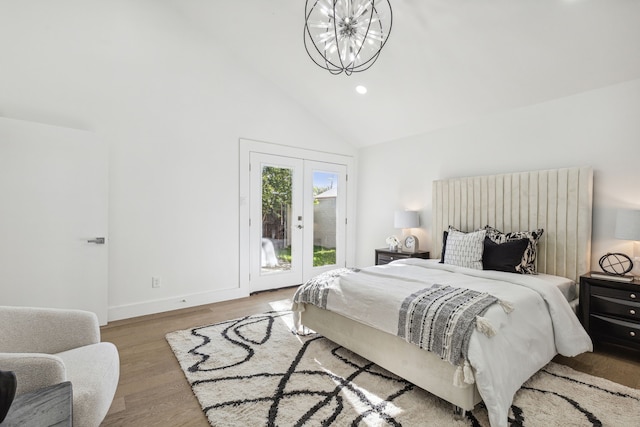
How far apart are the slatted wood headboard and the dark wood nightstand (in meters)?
0.56

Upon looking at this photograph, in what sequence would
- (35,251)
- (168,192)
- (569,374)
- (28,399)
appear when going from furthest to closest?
(168,192), (35,251), (569,374), (28,399)

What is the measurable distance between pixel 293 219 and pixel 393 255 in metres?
1.54

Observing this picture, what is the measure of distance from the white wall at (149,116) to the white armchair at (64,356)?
5.80 ft

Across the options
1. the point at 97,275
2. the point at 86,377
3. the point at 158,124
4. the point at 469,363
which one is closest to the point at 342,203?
the point at 158,124

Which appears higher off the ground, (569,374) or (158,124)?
(158,124)

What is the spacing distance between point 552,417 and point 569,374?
673mm

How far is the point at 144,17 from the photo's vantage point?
134 inches

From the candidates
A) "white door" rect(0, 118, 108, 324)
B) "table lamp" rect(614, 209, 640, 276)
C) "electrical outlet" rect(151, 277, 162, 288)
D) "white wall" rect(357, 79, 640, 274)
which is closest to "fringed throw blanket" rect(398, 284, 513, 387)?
"table lamp" rect(614, 209, 640, 276)

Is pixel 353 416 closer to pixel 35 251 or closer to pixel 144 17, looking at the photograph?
pixel 35 251

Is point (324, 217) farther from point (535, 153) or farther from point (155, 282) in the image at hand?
point (535, 153)

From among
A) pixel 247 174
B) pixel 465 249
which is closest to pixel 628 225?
pixel 465 249

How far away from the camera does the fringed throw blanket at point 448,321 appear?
1669mm

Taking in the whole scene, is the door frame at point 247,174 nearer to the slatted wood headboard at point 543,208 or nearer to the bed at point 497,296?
the bed at point 497,296

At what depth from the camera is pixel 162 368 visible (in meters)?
2.31
